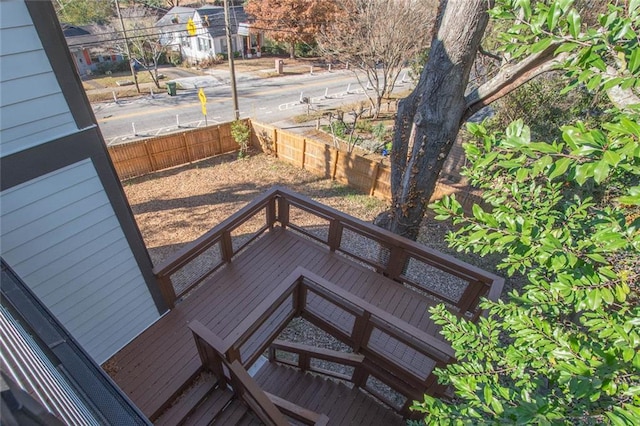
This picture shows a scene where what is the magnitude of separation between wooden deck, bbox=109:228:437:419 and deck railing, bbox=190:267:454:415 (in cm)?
46

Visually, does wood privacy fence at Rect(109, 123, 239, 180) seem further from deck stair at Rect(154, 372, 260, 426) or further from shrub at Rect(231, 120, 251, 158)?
deck stair at Rect(154, 372, 260, 426)

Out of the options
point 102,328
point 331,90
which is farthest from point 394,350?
point 331,90

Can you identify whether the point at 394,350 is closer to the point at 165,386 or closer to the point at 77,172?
the point at 165,386

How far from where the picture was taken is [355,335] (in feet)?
14.3

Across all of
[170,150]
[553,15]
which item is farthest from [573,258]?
[170,150]

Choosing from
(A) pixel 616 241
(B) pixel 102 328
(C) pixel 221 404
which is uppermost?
(A) pixel 616 241

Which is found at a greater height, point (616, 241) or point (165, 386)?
point (616, 241)

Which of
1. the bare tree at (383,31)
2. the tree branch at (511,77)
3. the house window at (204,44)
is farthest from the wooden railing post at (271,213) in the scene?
the house window at (204,44)

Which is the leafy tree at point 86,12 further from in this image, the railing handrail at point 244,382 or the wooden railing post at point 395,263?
the wooden railing post at point 395,263

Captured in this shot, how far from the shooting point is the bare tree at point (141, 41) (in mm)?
20906

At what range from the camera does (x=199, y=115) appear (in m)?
17.4

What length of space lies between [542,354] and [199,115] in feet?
62.0

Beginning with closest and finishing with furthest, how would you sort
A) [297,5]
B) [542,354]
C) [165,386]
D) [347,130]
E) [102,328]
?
[542,354] < [165,386] < [102,328] < [347,130] < [297,5]

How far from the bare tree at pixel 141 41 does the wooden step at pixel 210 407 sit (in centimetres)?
2250
